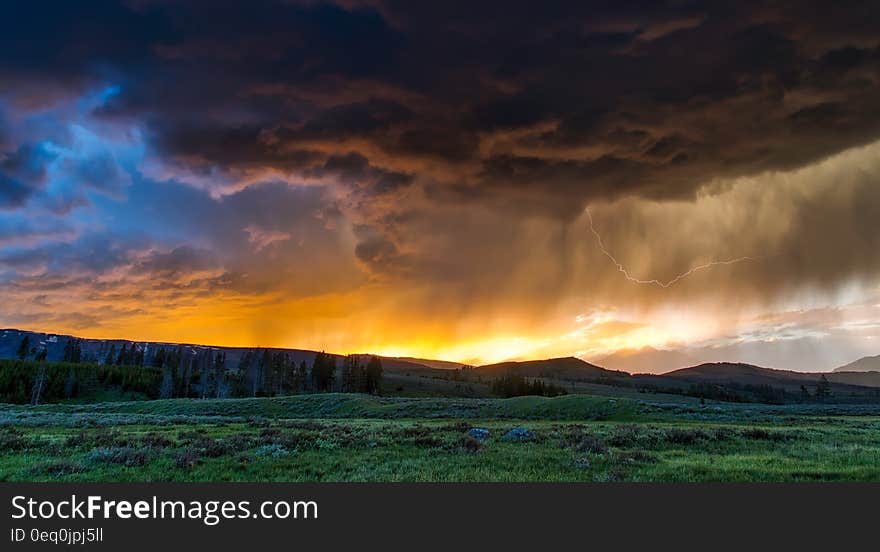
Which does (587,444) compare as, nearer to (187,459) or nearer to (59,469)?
(187,459)

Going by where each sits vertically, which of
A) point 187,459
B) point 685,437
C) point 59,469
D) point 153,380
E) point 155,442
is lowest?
point 153,380

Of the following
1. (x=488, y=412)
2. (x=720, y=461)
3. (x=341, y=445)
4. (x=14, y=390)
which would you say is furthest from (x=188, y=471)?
(x=14, y=390)

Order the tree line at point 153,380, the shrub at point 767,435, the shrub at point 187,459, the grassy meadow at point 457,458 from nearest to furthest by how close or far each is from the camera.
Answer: the grassy meadow at point 457,458
the shrub at point 187,459
the shrub at point 767,435
the tree line at point 153,380

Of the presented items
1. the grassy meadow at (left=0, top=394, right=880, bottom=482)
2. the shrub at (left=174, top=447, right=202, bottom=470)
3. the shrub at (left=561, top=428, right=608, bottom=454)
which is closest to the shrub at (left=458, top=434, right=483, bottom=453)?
the grassy meadow at (left=0, top=394, right=880, bottom=482)

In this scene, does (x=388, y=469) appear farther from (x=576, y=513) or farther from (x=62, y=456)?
(x=62, y=456)

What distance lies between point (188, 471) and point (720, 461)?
20714 millimetres

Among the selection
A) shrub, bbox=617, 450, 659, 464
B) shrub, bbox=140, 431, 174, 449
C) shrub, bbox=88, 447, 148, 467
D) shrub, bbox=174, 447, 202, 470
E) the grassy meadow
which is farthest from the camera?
shrub, bbox=140, 431, 174, 449

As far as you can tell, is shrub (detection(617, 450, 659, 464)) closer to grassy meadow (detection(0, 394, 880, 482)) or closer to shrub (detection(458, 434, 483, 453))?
grassy meadow (detection(0, 394, 880, 482))

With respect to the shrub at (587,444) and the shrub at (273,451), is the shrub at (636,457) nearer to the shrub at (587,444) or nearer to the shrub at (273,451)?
the shrub at (587,444)

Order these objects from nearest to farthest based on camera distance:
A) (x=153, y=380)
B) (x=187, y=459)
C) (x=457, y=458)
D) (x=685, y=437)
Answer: (x=187, y=459) → (x=457, y=458) → (x=685, y=437) → (x=153, y=380)

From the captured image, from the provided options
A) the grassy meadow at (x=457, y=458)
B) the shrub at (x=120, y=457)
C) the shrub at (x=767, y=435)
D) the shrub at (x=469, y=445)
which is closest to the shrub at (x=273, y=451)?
the grassy meadow at (x=457, y=458)

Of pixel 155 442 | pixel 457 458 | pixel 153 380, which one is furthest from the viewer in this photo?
pixel 153 380

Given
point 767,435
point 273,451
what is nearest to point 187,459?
point 273,451

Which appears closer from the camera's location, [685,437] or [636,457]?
[636,457]
